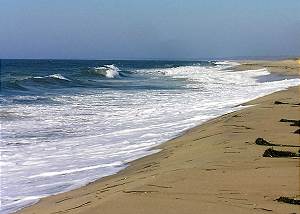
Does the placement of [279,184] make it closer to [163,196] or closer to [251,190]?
[251,190]

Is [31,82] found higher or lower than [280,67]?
lower

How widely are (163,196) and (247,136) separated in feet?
12.5

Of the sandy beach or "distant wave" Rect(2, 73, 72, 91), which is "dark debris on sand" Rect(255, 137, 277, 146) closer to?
the sandy beach

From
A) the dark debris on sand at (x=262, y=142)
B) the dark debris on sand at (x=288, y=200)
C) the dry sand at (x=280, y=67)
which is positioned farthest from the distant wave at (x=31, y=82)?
the dark debris on sand at (x=288, y=200)

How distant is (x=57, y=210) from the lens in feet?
16.0

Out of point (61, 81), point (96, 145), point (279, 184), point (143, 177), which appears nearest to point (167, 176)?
point (143, 177)

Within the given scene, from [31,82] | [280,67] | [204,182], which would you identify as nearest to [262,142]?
[204,182]

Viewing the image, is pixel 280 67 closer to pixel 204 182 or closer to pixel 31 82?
pixel 31 82

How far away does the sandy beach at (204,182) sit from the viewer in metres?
4.36

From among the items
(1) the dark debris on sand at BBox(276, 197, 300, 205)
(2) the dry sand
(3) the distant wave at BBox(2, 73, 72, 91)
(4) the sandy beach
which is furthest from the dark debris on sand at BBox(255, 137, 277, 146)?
(2) the dry sand

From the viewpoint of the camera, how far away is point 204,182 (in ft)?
16.9

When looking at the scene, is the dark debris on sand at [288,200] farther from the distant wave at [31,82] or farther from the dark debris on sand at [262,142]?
the distant wave at [31,82]

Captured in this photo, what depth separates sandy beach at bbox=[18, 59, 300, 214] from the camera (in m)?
4.36

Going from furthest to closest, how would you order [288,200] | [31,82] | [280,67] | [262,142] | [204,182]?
[280,67]
[31,82]
[262,142]
[204,182]
[288,200]
